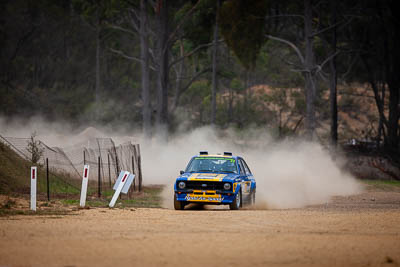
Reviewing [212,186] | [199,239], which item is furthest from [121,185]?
[199,239]

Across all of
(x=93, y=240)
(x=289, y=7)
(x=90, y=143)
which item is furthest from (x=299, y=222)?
(x=289, y=7)

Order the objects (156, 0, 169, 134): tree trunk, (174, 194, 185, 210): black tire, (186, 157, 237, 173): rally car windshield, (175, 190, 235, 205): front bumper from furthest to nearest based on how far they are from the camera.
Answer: (156, 0, 169, 134): tree trunk → (186, 157, 237, 173): rally car windshield → (174, 194, 185, 210): black tire → (175, 190, 235, 205): front bumper

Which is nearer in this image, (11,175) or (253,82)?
(11,175)

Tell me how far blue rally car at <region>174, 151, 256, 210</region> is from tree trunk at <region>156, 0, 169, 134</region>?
96.3 feet

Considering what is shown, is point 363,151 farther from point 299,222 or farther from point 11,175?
point 299,222

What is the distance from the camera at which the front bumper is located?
18281 millimetres

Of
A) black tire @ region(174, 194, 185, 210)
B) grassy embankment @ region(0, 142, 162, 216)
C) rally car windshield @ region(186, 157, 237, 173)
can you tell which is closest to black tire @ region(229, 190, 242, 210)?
rally car windshield @ region(186, 157, 237, 173)

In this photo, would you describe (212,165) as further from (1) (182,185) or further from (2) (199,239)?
(2) (199,239)

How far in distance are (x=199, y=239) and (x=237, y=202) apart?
267 inches

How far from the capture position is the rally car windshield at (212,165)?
1972 cm

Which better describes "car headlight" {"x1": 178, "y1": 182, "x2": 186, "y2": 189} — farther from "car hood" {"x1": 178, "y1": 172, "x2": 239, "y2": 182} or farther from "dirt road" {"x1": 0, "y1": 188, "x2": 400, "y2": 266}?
"dirt road" {"x1": 0, "y1": 188, "x2": 400, "y2": 266}

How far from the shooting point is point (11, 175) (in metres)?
23.7

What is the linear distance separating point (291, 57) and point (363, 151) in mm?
39986

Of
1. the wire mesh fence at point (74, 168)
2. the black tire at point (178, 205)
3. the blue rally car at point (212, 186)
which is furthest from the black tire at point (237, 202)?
the wire mesh fence at point (74, 168)
